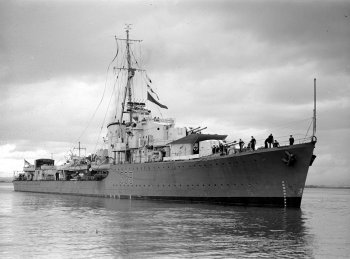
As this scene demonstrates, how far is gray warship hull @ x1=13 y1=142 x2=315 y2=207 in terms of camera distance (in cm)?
2812

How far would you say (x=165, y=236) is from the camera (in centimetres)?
1612

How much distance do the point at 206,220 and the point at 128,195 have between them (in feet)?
64.3

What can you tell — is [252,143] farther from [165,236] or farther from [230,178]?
[165,236]

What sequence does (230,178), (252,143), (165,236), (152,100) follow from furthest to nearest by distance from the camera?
1. (152,100)
2. (230,178)
3. (252,143)
4. (165,236)

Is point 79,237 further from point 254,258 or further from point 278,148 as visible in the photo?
point 278,148

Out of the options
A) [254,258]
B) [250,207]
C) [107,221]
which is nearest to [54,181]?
[250,207]

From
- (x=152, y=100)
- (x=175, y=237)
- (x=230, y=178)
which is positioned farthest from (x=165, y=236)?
(x=152, y=100)

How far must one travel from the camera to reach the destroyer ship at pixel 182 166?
93.2 feet

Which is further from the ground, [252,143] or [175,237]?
[252,143]

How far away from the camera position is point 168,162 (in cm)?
3466

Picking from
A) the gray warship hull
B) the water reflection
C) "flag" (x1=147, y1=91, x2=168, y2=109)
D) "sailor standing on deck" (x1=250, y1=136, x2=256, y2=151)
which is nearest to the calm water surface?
the water reflection

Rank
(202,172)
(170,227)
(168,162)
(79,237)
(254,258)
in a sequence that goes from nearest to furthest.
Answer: (254,258), (79,237), (170,227), (202,172), (168,162)

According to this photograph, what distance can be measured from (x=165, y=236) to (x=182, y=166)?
1740 centimetres

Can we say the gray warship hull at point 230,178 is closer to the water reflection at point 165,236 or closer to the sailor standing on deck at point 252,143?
the sailor standing on deck at point 252,143
